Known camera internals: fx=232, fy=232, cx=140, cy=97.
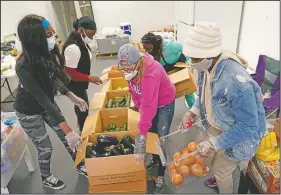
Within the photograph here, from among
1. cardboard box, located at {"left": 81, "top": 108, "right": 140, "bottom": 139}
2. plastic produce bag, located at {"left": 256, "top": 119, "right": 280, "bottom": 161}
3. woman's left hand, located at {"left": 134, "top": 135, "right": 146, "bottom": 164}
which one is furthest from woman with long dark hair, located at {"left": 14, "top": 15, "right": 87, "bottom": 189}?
plastic produce bag, located at {"left": 256, "top": 119, "right": 280, "bottom": 161}

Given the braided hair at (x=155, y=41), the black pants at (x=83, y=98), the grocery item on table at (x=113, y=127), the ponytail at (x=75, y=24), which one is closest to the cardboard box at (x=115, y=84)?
the black pants at (x=83, y=98)

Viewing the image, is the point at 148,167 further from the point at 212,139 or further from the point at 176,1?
the point at 176,1

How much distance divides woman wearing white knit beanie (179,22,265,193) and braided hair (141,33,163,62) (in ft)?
2.10

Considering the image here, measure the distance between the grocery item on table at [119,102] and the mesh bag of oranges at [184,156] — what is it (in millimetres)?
661

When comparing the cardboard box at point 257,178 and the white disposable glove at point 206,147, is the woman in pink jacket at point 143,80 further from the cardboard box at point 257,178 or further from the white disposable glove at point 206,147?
the cardboard box at point 257,178

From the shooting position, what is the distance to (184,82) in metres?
1.90

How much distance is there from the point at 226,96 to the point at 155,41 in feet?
2.84

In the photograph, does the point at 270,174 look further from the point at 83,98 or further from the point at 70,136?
the point at 83,98

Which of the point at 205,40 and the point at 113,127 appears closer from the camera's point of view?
the point at 205,40

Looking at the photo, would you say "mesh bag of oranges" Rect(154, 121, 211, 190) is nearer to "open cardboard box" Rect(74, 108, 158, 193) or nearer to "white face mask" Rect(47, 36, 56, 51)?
"open cardboard box" Rect(74, 108, 158, 193)

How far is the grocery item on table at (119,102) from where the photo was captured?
2109 mm

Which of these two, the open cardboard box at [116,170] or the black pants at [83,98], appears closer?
the open cardboard box at [116,170]

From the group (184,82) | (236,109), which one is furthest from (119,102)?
(236,109)

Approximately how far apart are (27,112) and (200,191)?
1281 mm
